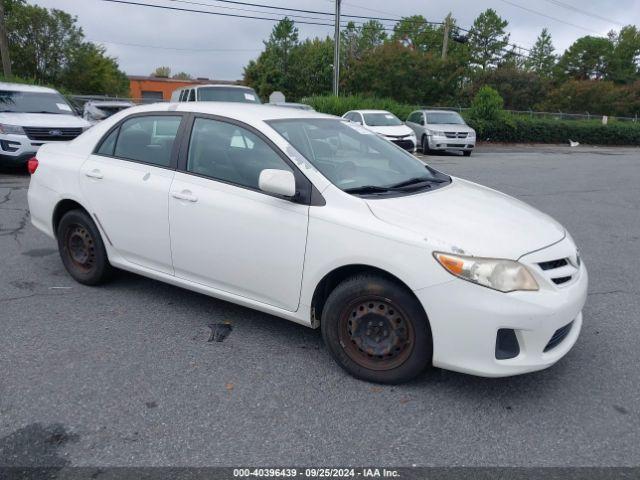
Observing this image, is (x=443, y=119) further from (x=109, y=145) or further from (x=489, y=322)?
(x=489, y=322)

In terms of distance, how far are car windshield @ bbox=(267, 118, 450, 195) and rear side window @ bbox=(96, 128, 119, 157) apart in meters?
1.50

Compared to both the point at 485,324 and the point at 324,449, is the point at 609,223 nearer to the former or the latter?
the point at 485,324

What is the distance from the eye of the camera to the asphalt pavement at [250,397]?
8.90 feet

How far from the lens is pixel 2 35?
25.3 meters

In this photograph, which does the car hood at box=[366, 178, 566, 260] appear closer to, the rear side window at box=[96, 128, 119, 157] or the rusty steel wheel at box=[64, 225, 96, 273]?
the rear side window at box=[96, 128, 119, 157]

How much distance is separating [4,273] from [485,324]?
4.33 metres

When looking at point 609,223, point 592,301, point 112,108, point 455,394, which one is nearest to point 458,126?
point 112,108

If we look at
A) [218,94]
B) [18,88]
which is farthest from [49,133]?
[218,94]

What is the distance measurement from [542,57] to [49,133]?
248ft

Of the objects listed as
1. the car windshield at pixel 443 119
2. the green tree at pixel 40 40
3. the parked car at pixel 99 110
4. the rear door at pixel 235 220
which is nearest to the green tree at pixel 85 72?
the green tree at pixel 40 40

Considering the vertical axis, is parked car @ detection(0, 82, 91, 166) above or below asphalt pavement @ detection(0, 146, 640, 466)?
above

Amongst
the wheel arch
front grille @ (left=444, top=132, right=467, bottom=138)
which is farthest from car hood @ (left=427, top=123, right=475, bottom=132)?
the wheel arch

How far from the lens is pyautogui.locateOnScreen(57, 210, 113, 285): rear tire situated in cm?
466

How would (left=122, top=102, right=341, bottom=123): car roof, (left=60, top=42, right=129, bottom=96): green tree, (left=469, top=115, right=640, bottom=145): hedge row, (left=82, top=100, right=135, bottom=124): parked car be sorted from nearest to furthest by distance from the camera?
(left=122, top=102, right=341, bottom=123): car roof < (left=82, top=100, right=135, bottom=124): parked car < (left=469, top=115, right=640, bottom=145): hedge row < (left=60, top=42, right=129, bottom=96): green tree
